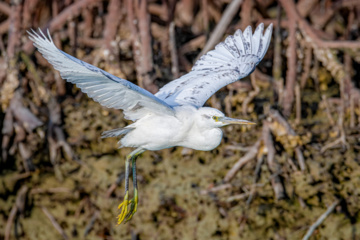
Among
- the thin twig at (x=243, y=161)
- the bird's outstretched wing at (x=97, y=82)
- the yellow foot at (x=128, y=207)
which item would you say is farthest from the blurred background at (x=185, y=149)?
the bird's outstretched wing at (x=97, y=82)

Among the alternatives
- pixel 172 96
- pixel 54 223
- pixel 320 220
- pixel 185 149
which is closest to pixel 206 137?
pixel 172 96

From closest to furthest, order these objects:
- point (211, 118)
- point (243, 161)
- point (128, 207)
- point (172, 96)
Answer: point (211, 118) < point (172, 96) < point (128, 207) < point (243, 161)

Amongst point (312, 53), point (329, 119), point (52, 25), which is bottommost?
point (329, 119)

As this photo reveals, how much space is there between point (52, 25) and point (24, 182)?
1830 mm

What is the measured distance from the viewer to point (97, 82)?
3471mm

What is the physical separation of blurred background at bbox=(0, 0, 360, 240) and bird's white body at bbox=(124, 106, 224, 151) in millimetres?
2117

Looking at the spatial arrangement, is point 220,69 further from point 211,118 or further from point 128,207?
point 128,207

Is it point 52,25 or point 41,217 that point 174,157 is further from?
point 52,25

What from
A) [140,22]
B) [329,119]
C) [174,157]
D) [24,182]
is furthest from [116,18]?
[329,119]

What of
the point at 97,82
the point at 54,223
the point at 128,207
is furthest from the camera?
the point at 54,223

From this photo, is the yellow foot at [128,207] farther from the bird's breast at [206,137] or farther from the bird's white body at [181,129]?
the bird's breast at [206,137]

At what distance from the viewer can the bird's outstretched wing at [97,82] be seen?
10.9ft

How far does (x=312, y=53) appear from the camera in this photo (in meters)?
6.71

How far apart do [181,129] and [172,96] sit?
1.59 feet
